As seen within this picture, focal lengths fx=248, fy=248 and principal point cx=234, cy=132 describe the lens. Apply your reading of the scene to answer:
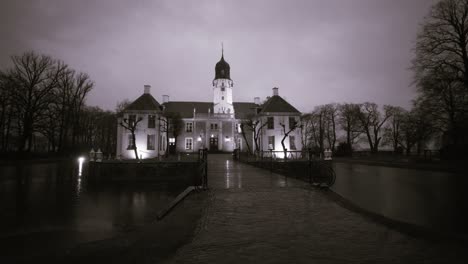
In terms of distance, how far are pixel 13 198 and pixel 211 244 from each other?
14929mm

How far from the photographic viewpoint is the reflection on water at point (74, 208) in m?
8.53

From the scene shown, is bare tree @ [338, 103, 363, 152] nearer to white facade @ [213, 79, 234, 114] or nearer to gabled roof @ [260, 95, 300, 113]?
gabled roof @ [260, 95, 300, 113]

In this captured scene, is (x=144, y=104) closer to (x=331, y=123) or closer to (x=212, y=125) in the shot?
(x=212, y=125)

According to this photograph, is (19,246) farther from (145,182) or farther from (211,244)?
(145,182)

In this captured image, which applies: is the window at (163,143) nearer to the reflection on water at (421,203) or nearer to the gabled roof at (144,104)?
the gabled roof at (144,104)

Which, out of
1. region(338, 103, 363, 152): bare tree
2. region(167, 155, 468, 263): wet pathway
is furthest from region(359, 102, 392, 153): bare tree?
region(167, 155, 468, 263): wet pathway

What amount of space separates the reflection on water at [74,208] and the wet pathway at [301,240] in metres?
5.51

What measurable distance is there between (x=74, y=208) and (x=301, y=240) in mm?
12018

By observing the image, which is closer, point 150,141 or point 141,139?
point 141,139

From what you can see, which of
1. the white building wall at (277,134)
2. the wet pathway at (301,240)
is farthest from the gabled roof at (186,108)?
the wet pathway at (301,240)

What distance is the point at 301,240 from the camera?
3814 millimetres

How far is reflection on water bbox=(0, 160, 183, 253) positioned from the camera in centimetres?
853

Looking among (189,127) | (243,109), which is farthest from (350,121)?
(189,127)

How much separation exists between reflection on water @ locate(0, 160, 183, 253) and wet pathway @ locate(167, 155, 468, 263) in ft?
18.1
